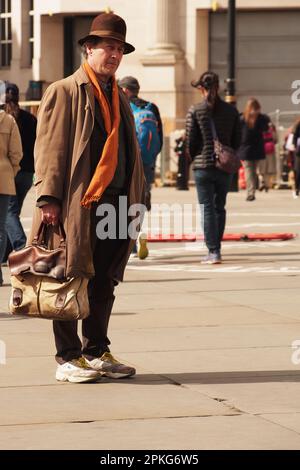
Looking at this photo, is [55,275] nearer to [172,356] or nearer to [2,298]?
[172,356]

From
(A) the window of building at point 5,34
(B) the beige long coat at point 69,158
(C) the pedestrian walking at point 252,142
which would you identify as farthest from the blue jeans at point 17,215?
(A) the window of building at point 5,34

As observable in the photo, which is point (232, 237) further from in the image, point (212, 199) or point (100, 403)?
point (100, 403)

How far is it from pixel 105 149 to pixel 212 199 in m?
6.91

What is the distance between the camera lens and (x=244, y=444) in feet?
22.1

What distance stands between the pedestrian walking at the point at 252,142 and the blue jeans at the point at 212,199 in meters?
11.8

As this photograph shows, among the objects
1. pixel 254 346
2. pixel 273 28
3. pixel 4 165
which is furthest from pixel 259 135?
pixel 254 346

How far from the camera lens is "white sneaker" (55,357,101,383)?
852 cm

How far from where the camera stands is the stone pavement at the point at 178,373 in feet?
23.0

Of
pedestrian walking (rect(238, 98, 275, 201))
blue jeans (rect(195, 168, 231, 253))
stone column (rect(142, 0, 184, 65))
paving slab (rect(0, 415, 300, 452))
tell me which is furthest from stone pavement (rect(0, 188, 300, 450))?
stone column (rect(142, 0, 184, 65))

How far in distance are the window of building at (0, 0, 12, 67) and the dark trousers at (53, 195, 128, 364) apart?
1453 inches

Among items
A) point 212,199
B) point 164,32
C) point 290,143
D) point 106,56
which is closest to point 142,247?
point 212,199

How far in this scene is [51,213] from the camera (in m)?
8.41

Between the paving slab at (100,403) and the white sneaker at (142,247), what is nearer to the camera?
the paving slab at (100,403)

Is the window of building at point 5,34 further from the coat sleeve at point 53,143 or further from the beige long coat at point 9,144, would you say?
the coat sleeve at point 53,143
